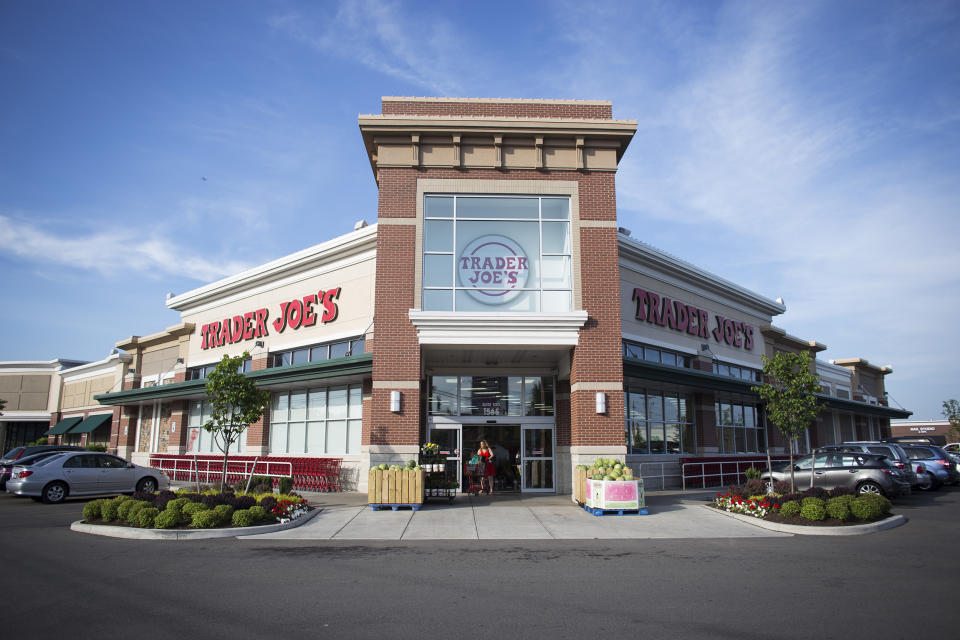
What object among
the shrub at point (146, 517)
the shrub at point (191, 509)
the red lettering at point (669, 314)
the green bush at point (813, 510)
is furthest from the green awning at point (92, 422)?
the green bush at point (813, 510)

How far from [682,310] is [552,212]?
36.8 feet

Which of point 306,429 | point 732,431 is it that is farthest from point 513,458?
point 732,431

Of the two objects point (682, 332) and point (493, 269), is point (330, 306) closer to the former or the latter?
point (493, 269)

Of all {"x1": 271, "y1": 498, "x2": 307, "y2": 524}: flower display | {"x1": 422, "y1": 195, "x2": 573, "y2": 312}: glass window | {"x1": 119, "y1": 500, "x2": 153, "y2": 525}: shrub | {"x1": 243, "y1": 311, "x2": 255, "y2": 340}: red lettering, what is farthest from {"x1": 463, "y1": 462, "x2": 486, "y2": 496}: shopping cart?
{"x1": 243, "y1": 311, "x2": 255, "y2": 340}: red lettering

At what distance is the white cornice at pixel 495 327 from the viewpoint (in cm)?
1686

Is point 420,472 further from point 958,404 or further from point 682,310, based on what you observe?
point 958,404

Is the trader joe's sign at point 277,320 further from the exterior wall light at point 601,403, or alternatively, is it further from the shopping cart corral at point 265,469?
the exterior wall light at point 601,403

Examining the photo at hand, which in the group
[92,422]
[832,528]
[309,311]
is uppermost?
[309,311]

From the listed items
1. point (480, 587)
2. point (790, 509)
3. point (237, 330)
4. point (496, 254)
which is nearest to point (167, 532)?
point (480, 587)

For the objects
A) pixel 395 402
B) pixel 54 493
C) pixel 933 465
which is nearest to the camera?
pixel 395 402

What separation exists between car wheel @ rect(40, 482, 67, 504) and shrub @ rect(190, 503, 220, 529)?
31.7 ft

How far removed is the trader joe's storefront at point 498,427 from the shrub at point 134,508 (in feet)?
29.3

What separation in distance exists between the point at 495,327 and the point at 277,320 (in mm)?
12548

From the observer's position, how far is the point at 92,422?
41.6 meters
